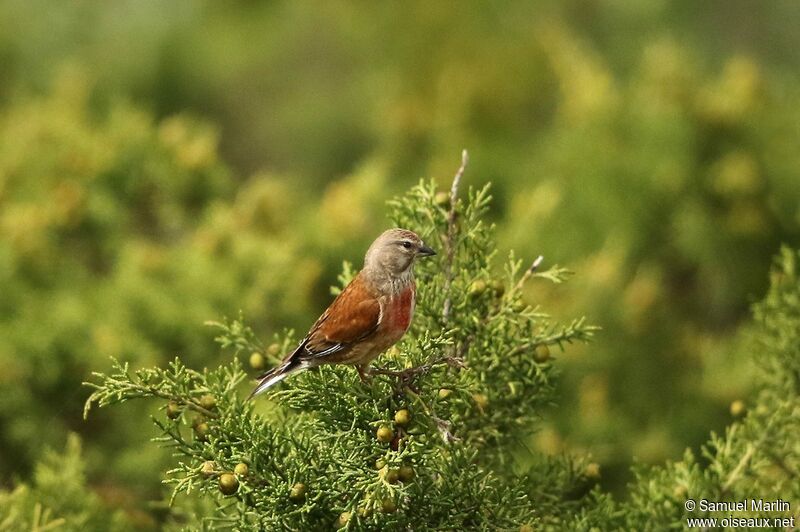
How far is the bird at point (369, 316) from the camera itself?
3676 millimetres

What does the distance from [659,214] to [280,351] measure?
6.34m

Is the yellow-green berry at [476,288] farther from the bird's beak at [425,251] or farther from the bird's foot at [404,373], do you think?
the bird's foot at [404,373]

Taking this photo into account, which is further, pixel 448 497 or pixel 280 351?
pixel 280 351

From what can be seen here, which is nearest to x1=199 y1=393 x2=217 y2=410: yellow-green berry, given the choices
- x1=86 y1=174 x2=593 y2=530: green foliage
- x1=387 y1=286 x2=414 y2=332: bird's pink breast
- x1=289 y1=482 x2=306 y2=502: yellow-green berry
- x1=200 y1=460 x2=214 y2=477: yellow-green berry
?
x1=86 y1=174 x2=593 y2=530: green foliage

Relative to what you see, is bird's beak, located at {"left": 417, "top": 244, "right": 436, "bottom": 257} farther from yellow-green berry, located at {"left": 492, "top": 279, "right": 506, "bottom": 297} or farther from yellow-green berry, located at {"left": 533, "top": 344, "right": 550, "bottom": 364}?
yellow-green berry, located at {"left": 533, "top": 344, "right": 550, "bottom": 364}

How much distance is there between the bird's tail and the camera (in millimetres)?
3633

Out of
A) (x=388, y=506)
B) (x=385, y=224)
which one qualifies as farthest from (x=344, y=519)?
(x=385, y=224)

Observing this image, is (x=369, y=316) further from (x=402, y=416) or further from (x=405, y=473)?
(x=405, y=473)

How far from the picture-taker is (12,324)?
695cm

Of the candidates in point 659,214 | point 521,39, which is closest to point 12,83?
point 521,39

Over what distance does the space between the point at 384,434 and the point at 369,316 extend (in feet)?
2.22

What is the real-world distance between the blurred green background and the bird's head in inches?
32.1

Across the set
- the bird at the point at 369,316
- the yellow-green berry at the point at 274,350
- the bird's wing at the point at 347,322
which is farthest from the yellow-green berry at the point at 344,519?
the yellow-green berry at the point at 274,350

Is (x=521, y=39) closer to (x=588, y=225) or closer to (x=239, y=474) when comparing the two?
(x=588, y=225)
